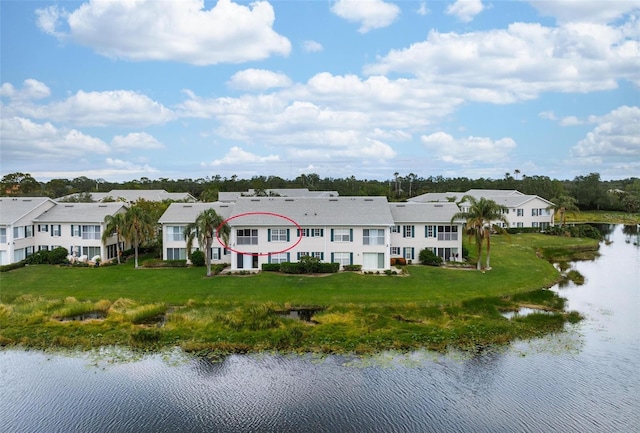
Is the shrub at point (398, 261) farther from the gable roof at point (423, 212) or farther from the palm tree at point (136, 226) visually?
the palm tree at point (136, 226)

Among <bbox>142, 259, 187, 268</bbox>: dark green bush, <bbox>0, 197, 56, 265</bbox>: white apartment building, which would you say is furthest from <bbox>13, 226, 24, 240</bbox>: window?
<bbox>142, 259, 187, 268</bbox>: dark green bush

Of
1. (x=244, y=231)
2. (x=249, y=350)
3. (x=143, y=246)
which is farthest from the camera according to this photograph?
(x=143, y=246)

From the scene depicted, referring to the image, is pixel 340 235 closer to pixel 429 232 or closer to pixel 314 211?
pixel 314 211

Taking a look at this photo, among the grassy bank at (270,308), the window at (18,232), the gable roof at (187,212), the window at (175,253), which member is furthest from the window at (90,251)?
the window at (175,253)

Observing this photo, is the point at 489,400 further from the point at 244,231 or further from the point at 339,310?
the point at 244,231

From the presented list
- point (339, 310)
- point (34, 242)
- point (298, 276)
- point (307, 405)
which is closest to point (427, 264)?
point (298, 276)

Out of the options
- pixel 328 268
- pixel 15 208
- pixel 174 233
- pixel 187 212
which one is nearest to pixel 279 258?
pixel 328 268
